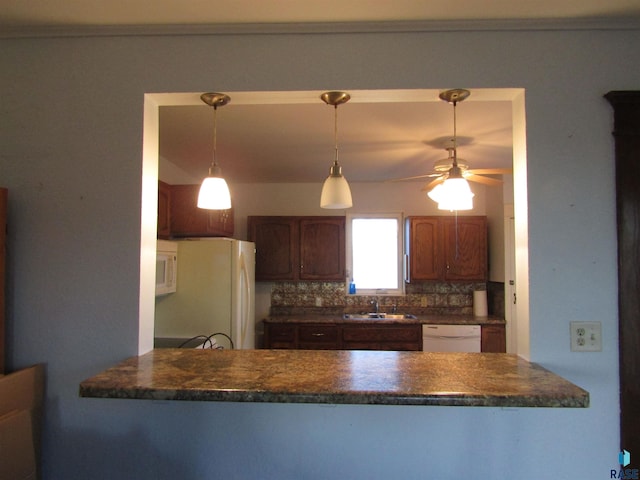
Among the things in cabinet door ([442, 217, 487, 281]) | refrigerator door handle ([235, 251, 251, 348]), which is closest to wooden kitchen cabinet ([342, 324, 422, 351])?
cabinet door ([442, 217, 487, 281])

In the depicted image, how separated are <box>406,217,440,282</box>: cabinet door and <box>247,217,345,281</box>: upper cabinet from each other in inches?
29.5

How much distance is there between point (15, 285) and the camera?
4.49 feet

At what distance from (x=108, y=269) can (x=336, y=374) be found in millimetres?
921

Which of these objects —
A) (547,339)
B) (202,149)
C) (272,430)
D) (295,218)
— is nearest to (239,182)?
(295,218)

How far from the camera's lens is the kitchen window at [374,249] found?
4.26 meters

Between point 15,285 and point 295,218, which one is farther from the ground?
point 295,218

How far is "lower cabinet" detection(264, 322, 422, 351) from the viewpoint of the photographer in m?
3.65

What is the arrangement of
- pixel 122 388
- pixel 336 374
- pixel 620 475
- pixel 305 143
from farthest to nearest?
1. pixel 305 143
2. pixel 620 475
3. pixel 336 374
4. pixel 122 388

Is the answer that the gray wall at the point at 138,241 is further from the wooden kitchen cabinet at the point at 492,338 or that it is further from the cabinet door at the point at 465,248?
the cabinet door at the point at 465,248

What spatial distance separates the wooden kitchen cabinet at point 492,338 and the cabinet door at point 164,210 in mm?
3115

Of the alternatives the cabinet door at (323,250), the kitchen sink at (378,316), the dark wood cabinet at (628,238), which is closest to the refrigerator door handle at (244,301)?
the cabinet door at (323,250)

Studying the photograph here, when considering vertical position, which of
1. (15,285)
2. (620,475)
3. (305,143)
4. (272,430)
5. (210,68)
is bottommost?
(620,475)

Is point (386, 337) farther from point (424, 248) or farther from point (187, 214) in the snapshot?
point (187, 214)

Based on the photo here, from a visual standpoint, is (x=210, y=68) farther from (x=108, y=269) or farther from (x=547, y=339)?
(x=547, y=339)
